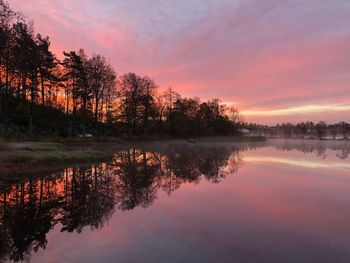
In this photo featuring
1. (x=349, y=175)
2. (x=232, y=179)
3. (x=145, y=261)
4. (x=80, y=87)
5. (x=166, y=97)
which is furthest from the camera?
(x=166, y=97)

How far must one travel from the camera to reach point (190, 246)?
8.08 meters

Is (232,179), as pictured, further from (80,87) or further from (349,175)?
(80,87)

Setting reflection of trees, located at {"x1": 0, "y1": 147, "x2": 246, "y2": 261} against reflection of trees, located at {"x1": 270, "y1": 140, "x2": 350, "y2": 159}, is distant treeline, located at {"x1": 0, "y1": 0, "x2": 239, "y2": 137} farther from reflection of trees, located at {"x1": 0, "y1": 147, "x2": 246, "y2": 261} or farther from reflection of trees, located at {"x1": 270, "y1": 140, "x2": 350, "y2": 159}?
reflection of trees, located at {"x1": 270, "y1": 140, "x2": 350, "y2": 159}

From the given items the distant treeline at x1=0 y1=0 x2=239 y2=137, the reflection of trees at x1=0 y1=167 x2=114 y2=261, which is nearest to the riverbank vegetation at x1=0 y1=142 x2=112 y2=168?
the reflection of trees at x1=0 y1=167 x2=114 y2=261

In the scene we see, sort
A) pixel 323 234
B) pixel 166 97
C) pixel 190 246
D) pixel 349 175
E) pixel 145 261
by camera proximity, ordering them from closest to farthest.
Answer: pixel 145 261
pixel 190 246
pixel 323 234
pixel 349 175
pixel 166 97

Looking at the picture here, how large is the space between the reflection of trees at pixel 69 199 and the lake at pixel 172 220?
0.12 feet

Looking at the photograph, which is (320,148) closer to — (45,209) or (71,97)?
(71,97)

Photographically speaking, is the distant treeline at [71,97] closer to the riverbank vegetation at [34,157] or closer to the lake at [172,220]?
the riverbank vegetation at [34,157]

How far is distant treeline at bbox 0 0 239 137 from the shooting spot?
4206 cm

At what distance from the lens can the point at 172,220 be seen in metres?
10.7

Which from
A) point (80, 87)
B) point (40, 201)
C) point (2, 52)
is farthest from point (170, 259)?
point (80, 87)

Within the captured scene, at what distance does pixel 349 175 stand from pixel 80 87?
172ft

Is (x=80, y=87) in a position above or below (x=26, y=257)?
above

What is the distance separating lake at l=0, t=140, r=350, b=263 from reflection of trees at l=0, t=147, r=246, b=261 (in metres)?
0.04
